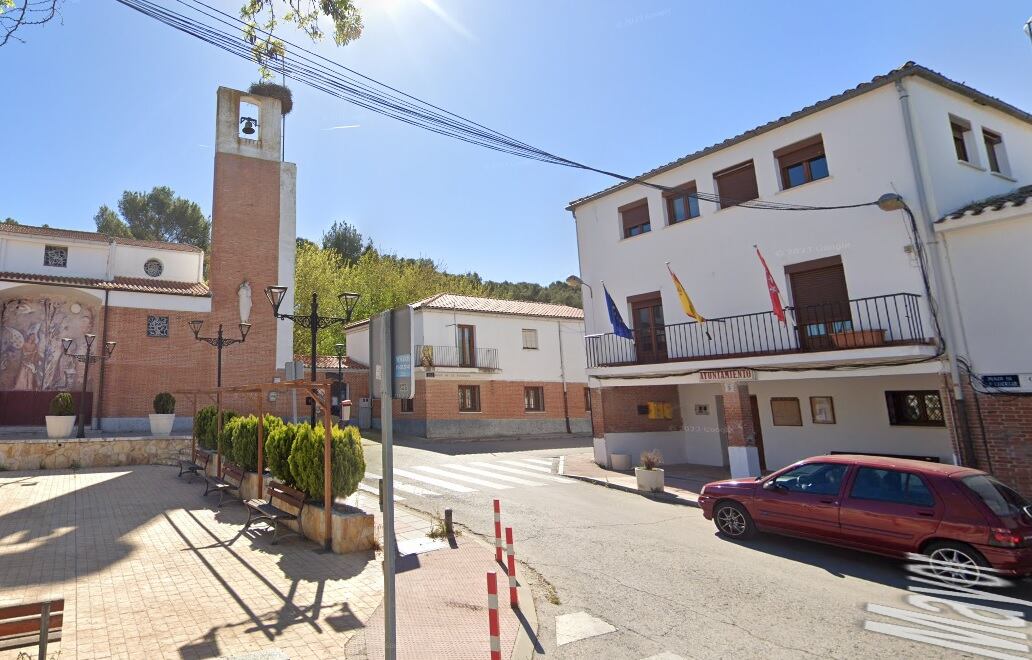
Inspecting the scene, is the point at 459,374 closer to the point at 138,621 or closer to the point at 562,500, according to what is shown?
the point at 562,500

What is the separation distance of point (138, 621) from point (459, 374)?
21623 mm

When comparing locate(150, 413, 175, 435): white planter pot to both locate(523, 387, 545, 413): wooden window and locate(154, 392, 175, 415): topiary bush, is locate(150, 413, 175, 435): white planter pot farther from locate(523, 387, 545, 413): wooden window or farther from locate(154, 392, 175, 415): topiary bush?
locate(523, 387, 545, 413): wooden window

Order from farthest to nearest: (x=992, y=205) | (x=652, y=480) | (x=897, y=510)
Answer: (x=652, y=480), (x=992, y=205), (x=897, y=510)

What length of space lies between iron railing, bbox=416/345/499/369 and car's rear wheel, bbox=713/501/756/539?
61.0 ft

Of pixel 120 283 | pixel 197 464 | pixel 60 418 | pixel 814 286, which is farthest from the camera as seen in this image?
pixel 120 283

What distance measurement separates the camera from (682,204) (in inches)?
609

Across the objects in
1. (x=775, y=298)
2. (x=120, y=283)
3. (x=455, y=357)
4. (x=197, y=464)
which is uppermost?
(x=120, y=283)

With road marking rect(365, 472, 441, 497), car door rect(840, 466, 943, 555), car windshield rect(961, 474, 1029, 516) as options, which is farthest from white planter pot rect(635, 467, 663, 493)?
car windshield rect(961, 474, 1029, 516)

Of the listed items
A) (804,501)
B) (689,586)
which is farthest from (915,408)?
(689,586)

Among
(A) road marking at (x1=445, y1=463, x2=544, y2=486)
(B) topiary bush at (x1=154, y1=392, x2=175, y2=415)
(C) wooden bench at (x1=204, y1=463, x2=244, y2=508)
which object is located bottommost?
(A) road marking at (x1=445, y1=463, x2=544, y2=486)

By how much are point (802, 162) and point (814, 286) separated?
314cm

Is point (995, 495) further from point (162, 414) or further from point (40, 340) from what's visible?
point (40, 340)

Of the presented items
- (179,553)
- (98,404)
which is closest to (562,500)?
(179,553)

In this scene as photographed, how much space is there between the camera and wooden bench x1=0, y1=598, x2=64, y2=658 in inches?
141
